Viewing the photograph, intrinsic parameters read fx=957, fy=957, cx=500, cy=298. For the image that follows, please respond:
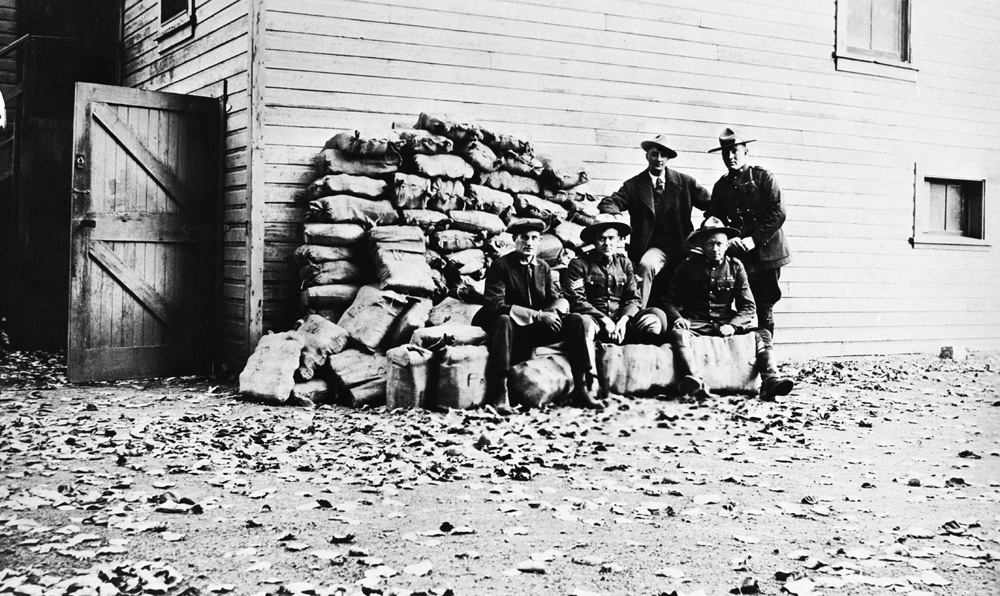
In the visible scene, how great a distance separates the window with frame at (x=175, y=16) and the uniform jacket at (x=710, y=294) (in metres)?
6.21

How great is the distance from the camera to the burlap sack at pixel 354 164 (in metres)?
9.21

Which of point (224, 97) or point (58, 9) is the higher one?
point (58, 9)

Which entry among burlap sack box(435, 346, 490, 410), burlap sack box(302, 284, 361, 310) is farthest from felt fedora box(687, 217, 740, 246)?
burlap sack box(302, 284, 361, 310)

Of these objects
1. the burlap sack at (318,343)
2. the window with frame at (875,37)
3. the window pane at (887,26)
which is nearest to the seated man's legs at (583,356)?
the burlap sack at (318,343)

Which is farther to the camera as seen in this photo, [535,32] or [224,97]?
[535,32]

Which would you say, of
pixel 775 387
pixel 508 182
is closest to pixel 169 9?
pixel 508 182

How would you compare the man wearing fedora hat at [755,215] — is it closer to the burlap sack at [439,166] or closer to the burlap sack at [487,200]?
the burlap sack at [487,200]

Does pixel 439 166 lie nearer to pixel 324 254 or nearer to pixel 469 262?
pixel 469 262

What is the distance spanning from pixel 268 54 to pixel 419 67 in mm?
1579

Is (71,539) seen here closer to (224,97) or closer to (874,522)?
(874,522)

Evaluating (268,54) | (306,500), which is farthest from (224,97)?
(306,500)

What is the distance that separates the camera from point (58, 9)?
13.8 metres

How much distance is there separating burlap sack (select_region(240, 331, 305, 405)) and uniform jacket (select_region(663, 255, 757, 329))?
11.6 feet

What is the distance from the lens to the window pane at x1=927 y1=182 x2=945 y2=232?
13306mm
